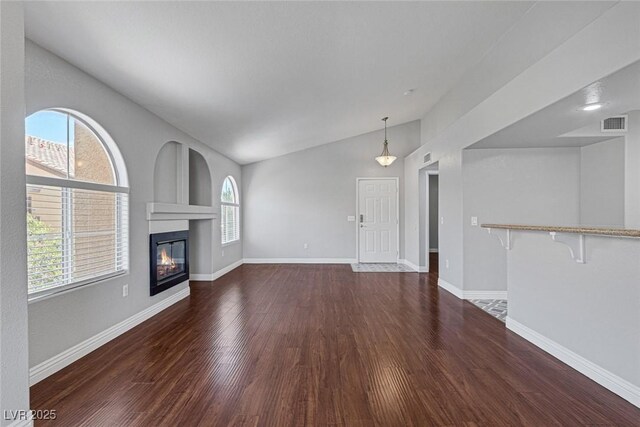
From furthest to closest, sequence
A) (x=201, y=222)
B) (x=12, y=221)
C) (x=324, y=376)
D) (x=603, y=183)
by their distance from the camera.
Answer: (x=201, y=222)
(x=603, y=183)
(x=324, y=376)
(x=12, y=221)

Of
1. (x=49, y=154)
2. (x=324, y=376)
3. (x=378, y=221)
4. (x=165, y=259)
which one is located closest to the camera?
(x=324, y=376)

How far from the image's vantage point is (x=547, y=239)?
9.27 feet

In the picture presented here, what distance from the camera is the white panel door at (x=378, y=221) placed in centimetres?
745

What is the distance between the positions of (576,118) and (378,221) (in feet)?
15.7

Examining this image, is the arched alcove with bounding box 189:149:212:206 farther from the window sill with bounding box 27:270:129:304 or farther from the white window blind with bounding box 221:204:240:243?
the window sill with bounding box 27:270:129:304

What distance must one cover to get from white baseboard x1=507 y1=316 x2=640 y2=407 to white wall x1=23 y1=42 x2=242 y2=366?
3.85 m

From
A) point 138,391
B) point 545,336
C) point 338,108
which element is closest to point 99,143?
point 138,391

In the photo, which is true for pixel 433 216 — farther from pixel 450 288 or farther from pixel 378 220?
pixel 450 288

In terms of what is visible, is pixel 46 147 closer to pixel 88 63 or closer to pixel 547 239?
pixel 88 63

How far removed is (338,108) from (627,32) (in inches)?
140

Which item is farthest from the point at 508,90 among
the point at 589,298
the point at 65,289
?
the point at 65,289

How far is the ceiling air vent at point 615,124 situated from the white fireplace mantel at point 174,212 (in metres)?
5.26

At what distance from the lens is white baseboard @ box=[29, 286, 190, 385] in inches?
89.0

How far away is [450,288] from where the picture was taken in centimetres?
484
